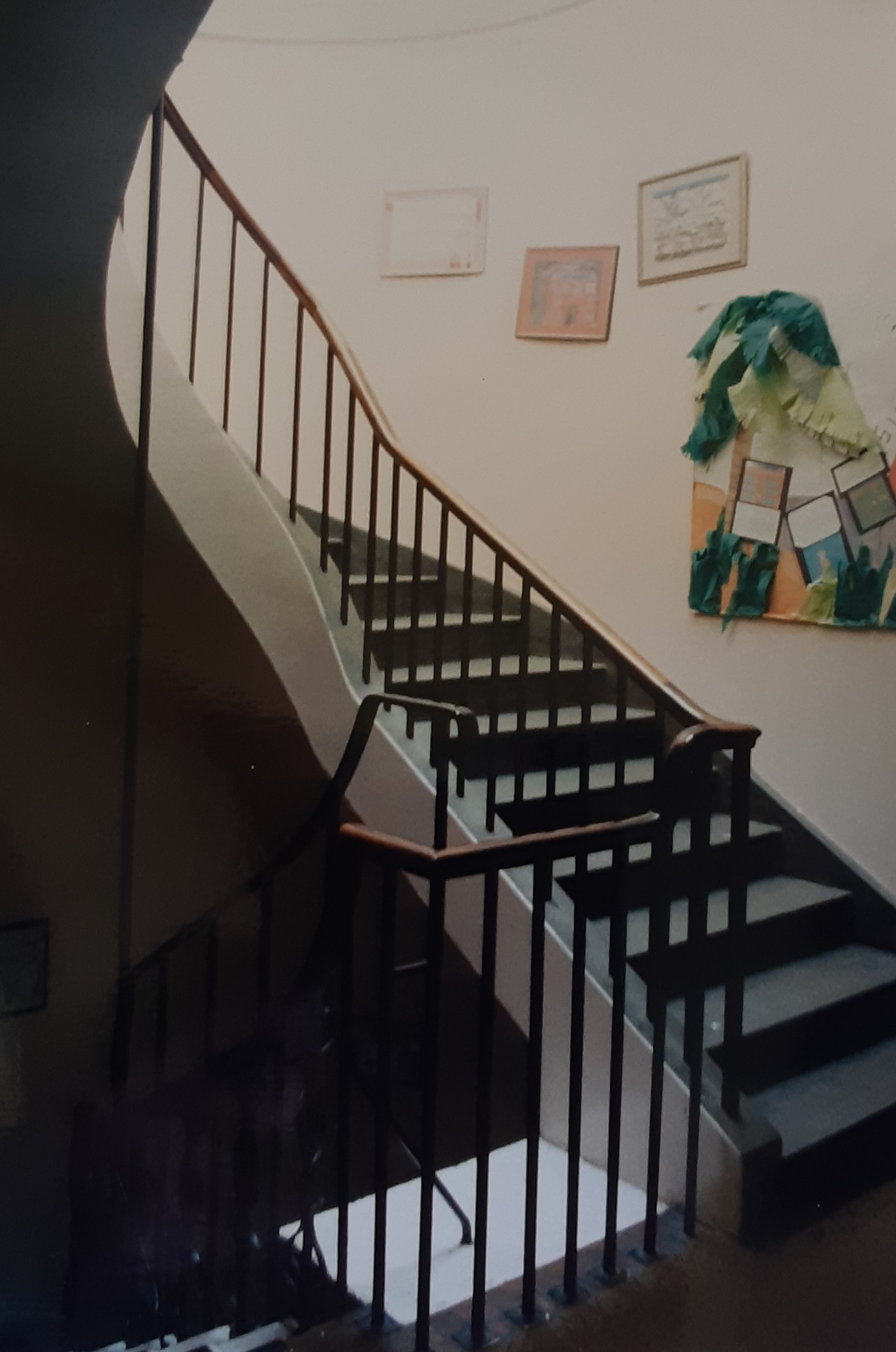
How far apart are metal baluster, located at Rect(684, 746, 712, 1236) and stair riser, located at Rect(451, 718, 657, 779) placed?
0.28 meters

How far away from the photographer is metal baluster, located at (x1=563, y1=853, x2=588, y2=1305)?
1.80 m

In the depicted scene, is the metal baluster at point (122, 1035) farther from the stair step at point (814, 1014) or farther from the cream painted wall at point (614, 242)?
the cream painted wall at point (614, 242)

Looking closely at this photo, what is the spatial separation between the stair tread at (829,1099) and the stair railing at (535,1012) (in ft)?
0.92

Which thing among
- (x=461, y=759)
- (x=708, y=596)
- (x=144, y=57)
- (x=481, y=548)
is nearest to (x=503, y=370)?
(x=481, y=548)

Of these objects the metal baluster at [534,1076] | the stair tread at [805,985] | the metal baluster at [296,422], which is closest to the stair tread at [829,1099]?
the stair tread at [805,985]

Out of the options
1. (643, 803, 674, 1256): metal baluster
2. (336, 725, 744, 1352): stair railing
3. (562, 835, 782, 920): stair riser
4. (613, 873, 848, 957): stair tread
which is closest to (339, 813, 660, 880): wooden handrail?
(336, 725, 744, 1352): stair railing

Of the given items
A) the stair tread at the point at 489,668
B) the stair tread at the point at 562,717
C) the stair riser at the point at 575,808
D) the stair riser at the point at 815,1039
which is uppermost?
the stair tread at the point at 489,668

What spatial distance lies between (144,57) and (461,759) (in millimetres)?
1486

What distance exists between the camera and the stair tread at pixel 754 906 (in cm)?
246

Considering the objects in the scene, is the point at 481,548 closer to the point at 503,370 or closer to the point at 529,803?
the point at 503,370

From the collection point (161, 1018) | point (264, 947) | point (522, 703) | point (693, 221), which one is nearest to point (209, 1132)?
point (161, 1018)

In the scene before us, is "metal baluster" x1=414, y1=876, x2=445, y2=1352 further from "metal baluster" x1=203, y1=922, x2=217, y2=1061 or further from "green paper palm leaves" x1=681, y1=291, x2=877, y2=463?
"green paper palm leaves" x1=681, y1=291, x2=877, y2=463

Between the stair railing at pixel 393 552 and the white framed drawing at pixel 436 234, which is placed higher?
the white framed drawing at pixel 436 234

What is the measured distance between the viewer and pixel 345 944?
5.71 feet
